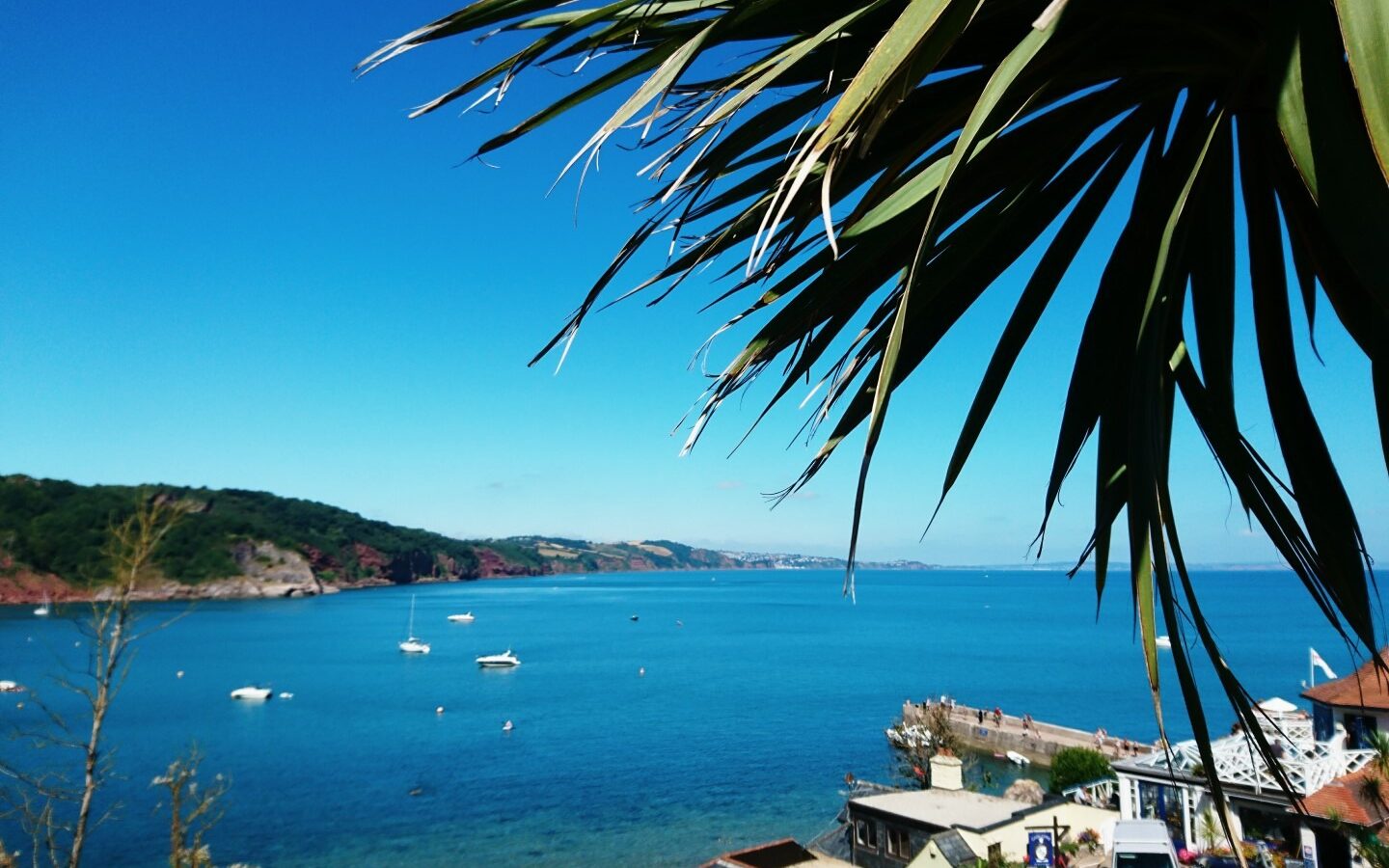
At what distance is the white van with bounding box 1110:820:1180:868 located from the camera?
17.1 meters

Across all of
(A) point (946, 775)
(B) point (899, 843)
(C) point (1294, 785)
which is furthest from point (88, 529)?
(C) point (1294, 785)

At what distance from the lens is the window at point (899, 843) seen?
2227 centimetres

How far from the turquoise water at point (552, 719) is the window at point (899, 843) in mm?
9887

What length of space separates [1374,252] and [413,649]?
101040 millimetres

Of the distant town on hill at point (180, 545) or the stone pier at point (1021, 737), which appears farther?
the distant town on hill at point (180, 545)

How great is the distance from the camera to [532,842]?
107 ft

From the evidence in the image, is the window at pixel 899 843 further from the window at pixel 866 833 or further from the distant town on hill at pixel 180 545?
the distant town on hill at pixel 180 545

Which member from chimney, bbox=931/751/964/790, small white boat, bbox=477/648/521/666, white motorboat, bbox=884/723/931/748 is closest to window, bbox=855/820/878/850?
chimney, bbox=931/751/964/790

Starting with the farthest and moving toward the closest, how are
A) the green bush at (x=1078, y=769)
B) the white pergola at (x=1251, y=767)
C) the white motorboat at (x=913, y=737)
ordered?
the white motorboat at (x=913, y=737), the green bush at (x=1078, y=769), the white pergola at (x=1251, y=767)

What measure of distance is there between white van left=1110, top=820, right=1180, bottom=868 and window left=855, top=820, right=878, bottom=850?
265 inches

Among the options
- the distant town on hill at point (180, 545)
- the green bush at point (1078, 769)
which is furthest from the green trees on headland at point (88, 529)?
the green bush at point (1078, 769)

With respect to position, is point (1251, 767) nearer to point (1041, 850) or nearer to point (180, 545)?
point (1041, 850)

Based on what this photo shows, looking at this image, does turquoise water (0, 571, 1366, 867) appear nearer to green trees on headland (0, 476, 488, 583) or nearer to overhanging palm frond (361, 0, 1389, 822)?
green trees on headland (0, 476, 488, 583)

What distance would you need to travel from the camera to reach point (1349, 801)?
16.2 m
